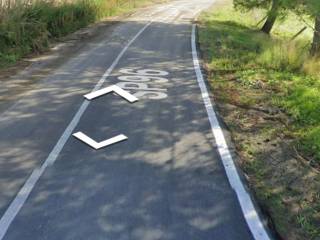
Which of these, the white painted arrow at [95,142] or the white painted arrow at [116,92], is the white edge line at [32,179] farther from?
the white painted arrow at [116,92]

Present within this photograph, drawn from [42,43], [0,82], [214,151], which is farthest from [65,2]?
[214,151]

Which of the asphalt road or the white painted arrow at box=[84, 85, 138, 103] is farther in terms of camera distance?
the white painted arrow at box=[84, 85, 138, 103]

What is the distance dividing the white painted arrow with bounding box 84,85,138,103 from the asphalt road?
0.17 metres

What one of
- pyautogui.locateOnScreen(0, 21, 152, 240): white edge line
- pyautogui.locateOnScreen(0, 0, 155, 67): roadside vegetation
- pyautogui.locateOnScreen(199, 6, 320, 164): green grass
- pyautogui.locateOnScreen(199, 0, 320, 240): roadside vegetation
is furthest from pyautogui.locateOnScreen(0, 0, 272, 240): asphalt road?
pyautogui.locateOnScreen(0, 0, 155, 67): roadside vegetation

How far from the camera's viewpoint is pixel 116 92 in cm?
964

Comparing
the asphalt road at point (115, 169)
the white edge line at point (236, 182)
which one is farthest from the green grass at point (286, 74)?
the asphalt road at point (115, 169)

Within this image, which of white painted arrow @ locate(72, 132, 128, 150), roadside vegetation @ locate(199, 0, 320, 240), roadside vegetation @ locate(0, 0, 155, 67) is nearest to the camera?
roadside vegetation @ locate(199, 0, 320, 240)

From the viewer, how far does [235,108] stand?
9.02 metres

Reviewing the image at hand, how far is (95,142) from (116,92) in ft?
9.71

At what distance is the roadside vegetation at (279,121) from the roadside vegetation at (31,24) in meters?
5.42

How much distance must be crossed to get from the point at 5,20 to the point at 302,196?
34.0 ft

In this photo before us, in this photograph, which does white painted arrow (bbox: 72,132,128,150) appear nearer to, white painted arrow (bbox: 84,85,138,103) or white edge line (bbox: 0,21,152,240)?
white edge line (bbox: 0,21,152,240)

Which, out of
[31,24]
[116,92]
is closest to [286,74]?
[116,92]

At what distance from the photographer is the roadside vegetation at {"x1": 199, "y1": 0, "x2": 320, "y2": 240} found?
535 cm
